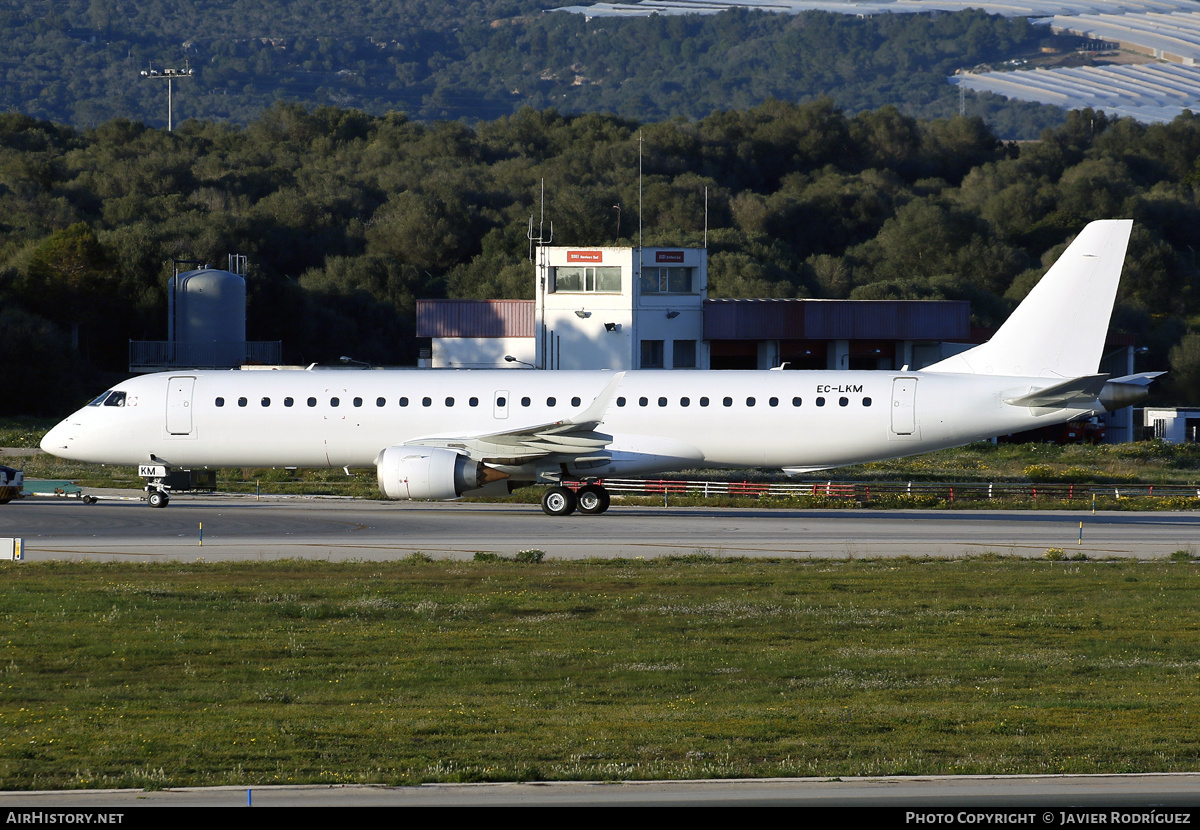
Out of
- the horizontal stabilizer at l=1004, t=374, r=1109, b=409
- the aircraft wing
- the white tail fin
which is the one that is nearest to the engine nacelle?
the aircraft wing

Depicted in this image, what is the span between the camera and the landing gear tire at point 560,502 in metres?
35.3

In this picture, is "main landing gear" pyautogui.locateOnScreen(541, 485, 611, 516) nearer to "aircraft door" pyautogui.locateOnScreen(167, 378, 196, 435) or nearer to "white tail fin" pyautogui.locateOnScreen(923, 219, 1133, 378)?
"aircraft door" pyautogui.locateOnScreen(167, 378, 196, 435)

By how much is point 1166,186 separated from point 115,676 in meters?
120

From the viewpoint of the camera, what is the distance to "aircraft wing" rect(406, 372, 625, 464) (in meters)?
33.6

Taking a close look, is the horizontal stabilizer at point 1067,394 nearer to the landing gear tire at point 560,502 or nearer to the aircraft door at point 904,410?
the aircraft door at point 904,410

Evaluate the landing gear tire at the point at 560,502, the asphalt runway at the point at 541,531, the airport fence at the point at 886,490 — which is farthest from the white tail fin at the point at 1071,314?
the landing gear tire at the point at 560,502

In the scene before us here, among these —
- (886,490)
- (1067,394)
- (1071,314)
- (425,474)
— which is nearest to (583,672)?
(425,474)

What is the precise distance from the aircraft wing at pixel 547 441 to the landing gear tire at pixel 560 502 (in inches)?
44.6

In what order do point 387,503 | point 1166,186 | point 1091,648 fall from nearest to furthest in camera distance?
point 1091,648 < point 387,503 < point 1166,186

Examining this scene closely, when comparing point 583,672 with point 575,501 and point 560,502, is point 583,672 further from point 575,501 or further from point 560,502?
point 575,501

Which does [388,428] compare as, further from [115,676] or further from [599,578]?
[115,676]

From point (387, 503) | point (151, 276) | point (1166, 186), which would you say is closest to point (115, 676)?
point (387, 503)

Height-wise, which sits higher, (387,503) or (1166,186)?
(1166,186)
